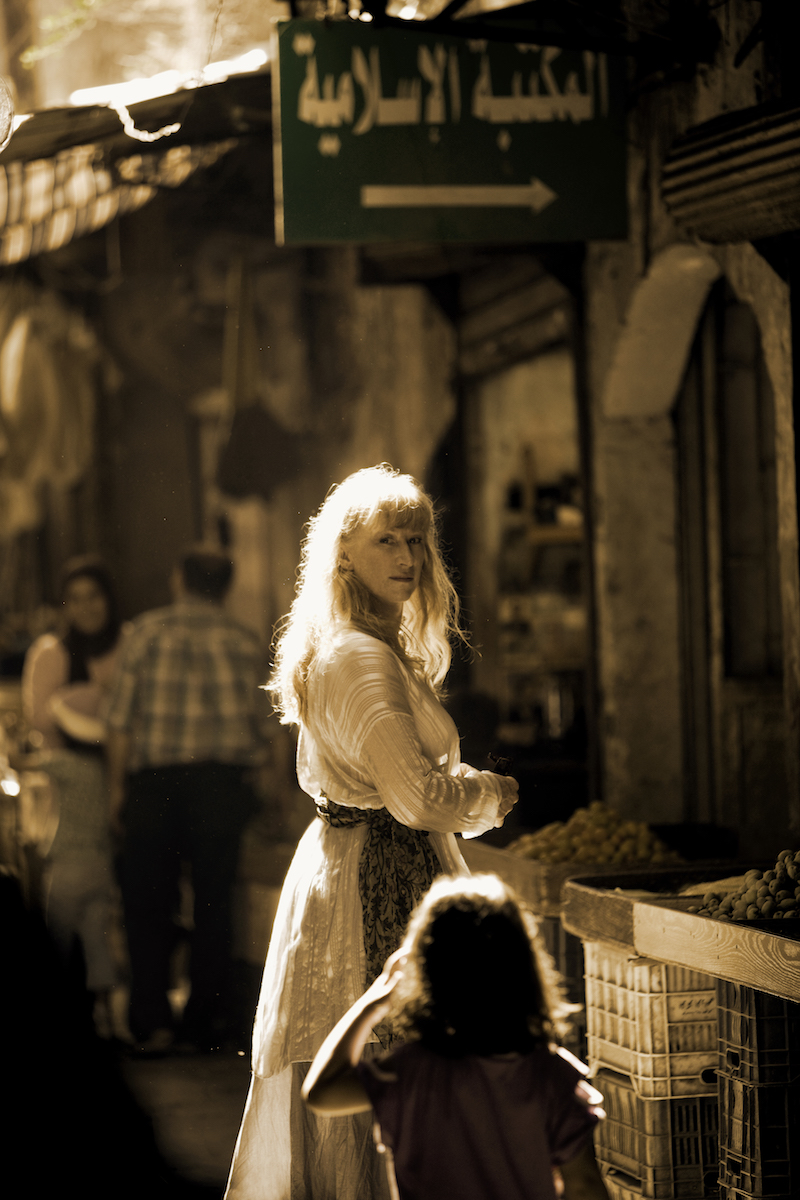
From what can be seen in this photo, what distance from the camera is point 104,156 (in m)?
7.23

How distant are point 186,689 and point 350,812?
352 centimetres

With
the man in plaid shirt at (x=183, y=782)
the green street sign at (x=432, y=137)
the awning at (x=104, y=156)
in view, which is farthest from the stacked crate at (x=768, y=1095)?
the awning at (x=104, y=156)

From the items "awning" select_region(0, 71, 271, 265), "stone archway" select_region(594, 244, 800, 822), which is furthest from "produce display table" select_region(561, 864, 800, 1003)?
"awning" select_region(0, 71, 271, 265)

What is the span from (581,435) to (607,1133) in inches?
131

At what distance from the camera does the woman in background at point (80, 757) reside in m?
7.06

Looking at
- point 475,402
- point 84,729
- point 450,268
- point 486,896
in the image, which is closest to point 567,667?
point 475,402

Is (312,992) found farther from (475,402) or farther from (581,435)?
(475,402)

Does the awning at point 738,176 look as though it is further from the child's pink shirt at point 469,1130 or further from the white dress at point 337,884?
the child's pink shirt at point 469,1130

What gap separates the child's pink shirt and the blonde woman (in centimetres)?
81

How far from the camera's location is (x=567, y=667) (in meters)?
8.90

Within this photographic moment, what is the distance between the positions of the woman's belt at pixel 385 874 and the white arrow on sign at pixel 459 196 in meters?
2.39

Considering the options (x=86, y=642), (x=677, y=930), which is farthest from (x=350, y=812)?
(x=86, y=642)

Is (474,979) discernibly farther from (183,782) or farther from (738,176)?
(183,782)

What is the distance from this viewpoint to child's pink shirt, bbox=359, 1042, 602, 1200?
2.46 metres
